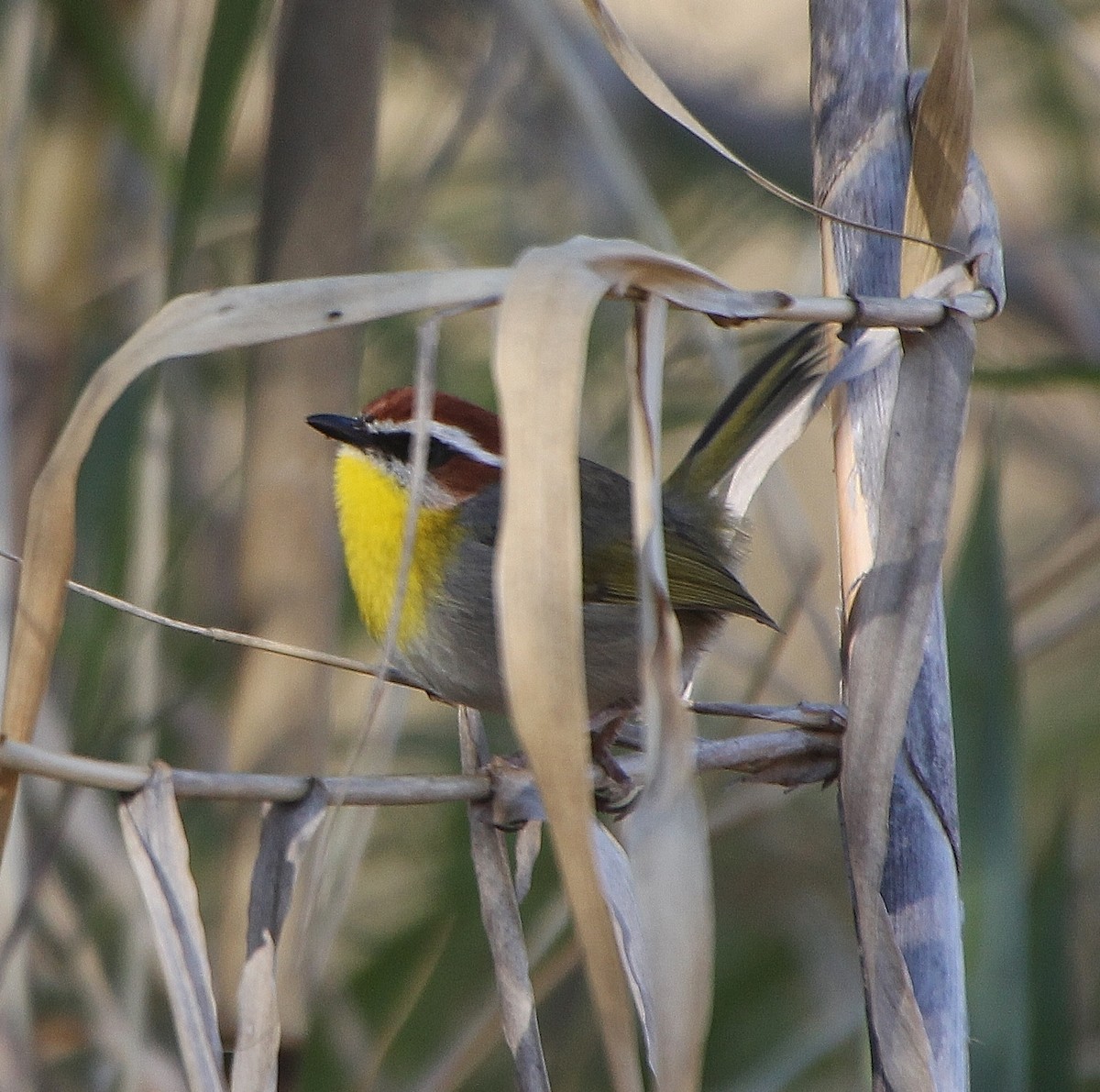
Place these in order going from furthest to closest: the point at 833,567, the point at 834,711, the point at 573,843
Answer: the point at 833,567
the point at 834,711
the point at 573,843

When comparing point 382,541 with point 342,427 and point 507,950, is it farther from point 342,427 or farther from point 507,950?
point 507,950

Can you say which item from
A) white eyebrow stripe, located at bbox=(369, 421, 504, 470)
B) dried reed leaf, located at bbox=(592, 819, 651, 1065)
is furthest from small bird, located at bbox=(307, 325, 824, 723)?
dried reed leaf, located at bbox=(592, 819, 651, 1065)

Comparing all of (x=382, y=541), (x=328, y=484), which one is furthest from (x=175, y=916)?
(x=328, y=484)

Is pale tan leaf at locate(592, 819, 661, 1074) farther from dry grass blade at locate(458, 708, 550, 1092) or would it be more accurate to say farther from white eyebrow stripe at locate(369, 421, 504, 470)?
white eyebrow stripe at locate(369, 421, 504, 470)

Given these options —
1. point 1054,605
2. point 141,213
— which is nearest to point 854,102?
point 141,213

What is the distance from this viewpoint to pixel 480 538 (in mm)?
2285

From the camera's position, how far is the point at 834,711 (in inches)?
47.9

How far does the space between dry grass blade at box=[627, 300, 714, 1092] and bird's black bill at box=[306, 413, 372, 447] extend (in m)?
1.29

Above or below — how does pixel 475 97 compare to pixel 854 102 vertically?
above

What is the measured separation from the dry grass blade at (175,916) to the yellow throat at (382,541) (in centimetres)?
104

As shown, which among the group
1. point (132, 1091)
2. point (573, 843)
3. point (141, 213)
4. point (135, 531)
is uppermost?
point (141, 213)

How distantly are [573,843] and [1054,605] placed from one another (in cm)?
438

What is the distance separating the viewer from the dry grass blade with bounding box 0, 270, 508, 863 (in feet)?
3.11

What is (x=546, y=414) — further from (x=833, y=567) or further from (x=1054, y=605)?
(x=1054, y=605)
